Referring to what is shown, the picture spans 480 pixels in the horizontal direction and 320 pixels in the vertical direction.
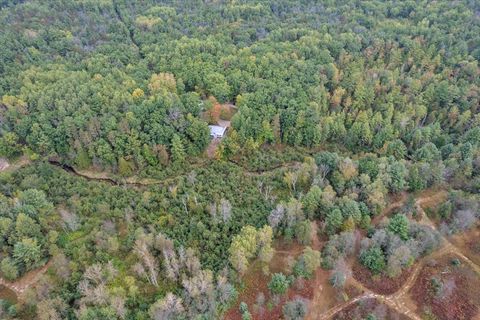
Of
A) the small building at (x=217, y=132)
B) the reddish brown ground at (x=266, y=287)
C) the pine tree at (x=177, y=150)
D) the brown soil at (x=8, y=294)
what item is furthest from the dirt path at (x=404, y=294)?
the brown soil at (x=8, y=294)

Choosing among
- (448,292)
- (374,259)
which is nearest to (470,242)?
(448,292)

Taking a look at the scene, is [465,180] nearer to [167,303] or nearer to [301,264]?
[301,264]

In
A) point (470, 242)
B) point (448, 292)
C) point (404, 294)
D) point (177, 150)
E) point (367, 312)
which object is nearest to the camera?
point (367, 312)

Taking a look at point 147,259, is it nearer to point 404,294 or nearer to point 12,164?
point 404,294

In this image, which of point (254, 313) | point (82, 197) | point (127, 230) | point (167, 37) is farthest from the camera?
point (167, 37)

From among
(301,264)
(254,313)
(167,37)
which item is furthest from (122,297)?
(167,37)

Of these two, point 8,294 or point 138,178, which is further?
point 138,178
